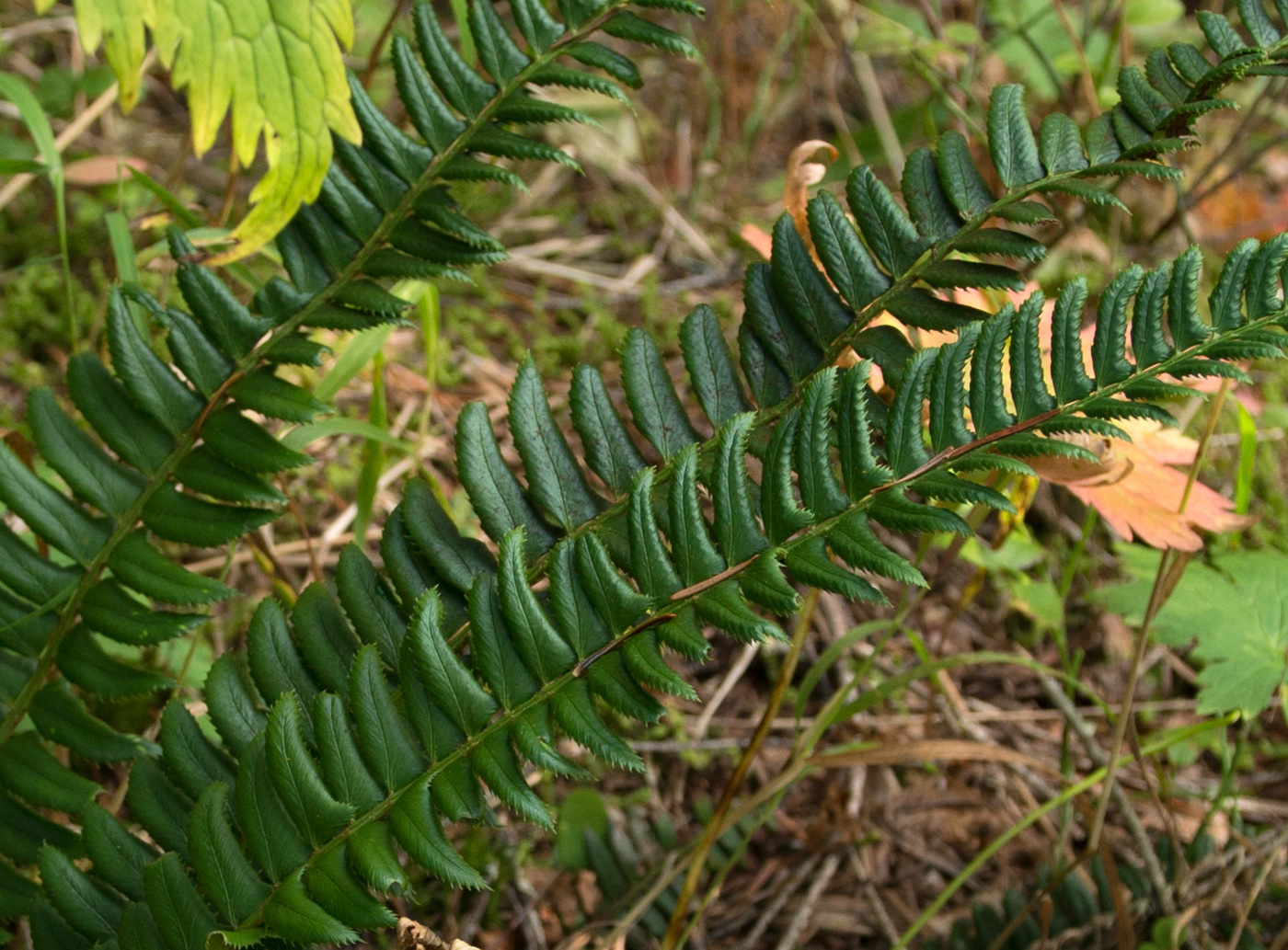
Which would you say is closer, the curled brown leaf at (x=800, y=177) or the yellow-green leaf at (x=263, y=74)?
the yellow-green leaf at (x=263, y=74)

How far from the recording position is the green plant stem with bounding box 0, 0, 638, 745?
125 centimetres

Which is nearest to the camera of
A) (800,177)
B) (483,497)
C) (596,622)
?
(596,622)

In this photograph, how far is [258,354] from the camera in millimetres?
1285

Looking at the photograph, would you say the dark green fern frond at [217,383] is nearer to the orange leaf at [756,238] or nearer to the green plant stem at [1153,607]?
the orange leaf at [756,238]

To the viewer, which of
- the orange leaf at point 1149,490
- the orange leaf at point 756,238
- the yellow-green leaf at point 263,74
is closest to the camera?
the yellow-green leaf at point 263,74

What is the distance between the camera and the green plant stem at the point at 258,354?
1254 mm

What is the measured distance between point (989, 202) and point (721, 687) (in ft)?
3.49

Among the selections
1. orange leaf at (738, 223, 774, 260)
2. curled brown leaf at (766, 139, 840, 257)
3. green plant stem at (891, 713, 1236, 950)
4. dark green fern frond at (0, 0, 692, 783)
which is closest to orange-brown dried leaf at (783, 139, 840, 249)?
curled brown leaf at (766, 139, 840, 257)

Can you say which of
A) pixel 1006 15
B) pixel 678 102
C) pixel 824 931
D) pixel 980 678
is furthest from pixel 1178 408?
pixel 678 102

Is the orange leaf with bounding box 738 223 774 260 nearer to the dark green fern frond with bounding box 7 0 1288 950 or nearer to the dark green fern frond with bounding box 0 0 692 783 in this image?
the dark green fern frond with bounding box 7 0 1288 950

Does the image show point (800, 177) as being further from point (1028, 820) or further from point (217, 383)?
point (1028, 820)

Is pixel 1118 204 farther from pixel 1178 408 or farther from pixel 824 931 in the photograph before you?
pixel 1178 408

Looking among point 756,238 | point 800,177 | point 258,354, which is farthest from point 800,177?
point 258,354

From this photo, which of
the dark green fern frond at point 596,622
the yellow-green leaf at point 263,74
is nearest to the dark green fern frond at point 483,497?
the dark green fern frond at point 596,622
